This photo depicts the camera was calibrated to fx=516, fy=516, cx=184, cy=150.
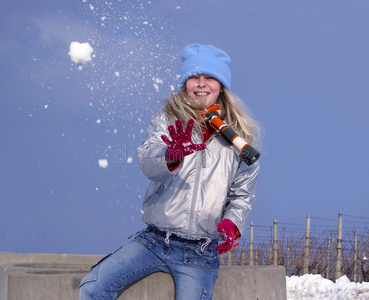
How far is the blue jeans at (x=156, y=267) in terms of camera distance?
2686 millimetres

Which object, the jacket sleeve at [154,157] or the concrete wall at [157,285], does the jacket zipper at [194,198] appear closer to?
the jacket sleeve at [154,157]

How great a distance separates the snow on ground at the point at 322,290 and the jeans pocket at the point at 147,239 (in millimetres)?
5295

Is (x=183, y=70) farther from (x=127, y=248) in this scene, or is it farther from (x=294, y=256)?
(x=294, y=256)

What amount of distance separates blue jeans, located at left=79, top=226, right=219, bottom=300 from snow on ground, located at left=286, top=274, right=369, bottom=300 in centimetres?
521

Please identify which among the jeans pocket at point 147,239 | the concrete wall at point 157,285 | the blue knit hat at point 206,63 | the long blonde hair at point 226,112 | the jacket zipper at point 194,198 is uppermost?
the blue knit hat at point 206,63

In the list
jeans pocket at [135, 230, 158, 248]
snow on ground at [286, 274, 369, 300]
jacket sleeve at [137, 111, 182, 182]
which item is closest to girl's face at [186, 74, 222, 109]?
jacket sleeve at [137, 111, 182, 182]

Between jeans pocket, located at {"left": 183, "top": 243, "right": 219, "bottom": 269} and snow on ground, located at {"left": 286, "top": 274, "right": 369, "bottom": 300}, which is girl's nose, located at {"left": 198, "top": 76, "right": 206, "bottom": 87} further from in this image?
snow on ground, located at {"left": 286, "top": 274, "right": 369, "bottom": 300}

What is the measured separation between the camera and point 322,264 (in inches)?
615

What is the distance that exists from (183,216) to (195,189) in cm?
16

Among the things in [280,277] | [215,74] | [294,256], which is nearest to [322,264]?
[294,256]

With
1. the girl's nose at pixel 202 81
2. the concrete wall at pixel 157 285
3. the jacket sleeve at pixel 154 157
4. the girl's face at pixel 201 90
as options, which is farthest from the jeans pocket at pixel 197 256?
the girl's nose at pixel 202 81

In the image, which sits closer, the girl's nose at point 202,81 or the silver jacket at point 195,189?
the silver jacket at point 195,189

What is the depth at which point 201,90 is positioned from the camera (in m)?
3.16

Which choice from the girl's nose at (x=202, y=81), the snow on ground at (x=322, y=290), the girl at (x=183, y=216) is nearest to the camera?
the girl at (x=183, y=216)
